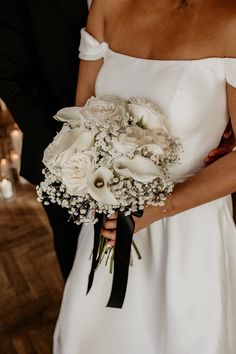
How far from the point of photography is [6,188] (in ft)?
9.88

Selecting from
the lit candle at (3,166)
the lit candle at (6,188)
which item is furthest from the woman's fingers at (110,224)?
the lit candle at (3,166)

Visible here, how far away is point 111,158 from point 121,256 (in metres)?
0.34

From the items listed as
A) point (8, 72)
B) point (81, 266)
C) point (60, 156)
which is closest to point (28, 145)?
point (8, 72)

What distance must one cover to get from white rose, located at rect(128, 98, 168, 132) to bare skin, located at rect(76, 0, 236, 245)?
8.0 inches

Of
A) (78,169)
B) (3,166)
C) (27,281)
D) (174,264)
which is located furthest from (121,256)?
(3,166)

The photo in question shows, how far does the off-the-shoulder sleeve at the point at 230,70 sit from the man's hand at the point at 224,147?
237 millimetres

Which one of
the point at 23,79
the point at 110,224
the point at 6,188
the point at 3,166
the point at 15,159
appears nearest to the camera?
the point at 110,224

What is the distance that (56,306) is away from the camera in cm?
219

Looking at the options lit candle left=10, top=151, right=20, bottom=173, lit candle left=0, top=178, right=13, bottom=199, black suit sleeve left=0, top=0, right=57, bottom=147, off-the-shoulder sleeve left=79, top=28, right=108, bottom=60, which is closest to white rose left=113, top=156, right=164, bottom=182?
off-the-shoulder sleeve left=79, top=28, right=108, bottom=60

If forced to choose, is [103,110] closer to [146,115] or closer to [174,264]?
[146,115]

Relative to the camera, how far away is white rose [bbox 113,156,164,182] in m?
0.98

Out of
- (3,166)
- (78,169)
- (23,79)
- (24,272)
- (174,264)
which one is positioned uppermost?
(78,169)

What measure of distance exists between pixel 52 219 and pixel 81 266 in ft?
2.01

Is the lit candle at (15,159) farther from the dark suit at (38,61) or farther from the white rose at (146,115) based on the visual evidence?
the white rose at (146,115)
